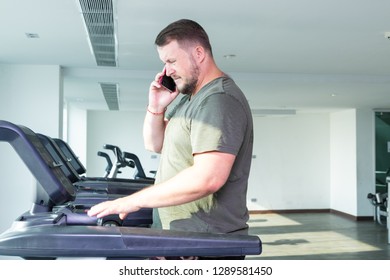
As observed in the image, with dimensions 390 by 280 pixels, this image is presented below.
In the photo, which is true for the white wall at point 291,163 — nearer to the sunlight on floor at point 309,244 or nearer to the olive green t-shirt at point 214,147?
the sunlight on floor at point 309,244

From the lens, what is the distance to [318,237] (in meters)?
7.04

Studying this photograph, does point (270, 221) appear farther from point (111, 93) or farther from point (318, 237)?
point (111, 93)

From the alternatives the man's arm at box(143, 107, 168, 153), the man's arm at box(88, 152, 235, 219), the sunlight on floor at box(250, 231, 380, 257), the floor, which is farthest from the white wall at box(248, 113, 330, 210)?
the man's arm at box(88, 152, 235, 219)

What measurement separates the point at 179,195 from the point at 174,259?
0.14 metres

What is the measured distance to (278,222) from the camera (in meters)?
8.81

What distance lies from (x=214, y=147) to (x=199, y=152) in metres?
0.04

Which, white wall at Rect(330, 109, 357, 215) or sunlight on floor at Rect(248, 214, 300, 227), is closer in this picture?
sunlight on floor at Rect(248, 214, 300, 227)

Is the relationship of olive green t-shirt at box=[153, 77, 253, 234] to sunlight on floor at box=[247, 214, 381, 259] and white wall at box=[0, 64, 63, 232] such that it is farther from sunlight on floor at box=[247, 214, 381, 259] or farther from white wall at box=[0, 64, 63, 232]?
sunlight on floor at box=[247, 214, 381, 259]

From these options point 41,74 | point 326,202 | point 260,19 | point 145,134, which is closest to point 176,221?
point 145,134

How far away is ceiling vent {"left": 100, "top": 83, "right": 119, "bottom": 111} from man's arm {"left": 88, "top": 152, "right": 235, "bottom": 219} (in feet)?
17.3

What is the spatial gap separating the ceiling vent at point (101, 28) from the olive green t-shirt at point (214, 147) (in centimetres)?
207

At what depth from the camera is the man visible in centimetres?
104
